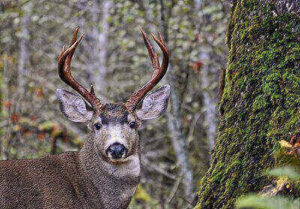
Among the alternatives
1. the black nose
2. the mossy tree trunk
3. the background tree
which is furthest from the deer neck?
the background tree

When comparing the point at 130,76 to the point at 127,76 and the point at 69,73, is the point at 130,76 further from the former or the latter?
the point at 69,73

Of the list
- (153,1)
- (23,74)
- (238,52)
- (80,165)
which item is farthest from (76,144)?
(238,52)

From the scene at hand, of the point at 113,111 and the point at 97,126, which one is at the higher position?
the point at 113,111

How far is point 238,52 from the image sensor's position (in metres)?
5.29

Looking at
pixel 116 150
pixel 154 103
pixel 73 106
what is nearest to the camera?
pixel 116 150

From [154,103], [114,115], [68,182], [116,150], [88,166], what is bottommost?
[68,182]

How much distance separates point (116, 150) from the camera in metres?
5.86

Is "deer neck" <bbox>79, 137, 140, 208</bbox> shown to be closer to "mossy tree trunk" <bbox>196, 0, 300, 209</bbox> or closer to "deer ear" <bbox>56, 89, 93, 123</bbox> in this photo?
"deer ear" <bbox>56, 89, 93, 123</bbox>

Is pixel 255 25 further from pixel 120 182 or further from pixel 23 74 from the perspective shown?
pixel 23 74

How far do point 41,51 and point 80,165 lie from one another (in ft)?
29.5

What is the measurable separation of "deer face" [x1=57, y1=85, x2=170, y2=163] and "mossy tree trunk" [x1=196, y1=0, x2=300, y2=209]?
46.0 inches

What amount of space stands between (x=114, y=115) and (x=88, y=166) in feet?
1.93

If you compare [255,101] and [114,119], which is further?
[114,119]

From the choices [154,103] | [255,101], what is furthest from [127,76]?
[255,101]
